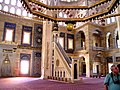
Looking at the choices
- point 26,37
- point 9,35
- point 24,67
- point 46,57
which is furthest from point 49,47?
point 9,35

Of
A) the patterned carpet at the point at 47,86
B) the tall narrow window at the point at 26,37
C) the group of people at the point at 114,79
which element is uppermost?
the tall narrow window at the point at 26,37

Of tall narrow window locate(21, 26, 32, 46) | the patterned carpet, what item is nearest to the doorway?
tall narrow window locate(21, 26, 32, 46)

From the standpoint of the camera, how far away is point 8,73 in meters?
13.6

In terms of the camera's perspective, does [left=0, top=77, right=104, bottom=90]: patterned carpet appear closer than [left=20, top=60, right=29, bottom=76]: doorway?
Yes

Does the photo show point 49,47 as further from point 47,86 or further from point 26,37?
point 26,37

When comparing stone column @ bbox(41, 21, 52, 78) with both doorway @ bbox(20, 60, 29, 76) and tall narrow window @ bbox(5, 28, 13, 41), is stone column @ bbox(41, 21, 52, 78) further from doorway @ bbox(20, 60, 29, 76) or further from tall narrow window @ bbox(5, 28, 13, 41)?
tall narrow window @ bbox(5, 28, 13, 41)

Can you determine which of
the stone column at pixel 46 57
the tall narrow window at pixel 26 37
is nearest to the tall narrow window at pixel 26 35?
the tall narrow window at pixel 26 37

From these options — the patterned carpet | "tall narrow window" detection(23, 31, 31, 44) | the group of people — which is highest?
"tall narrow window" detection(23, 31, 31, 44)

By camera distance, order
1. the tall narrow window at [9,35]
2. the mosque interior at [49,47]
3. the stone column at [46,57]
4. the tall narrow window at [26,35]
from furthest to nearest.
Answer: the tall narrow window at [26,35], the tall narrow window at [9,35], the stone column at [46,57], the mosque interior at [49,47]

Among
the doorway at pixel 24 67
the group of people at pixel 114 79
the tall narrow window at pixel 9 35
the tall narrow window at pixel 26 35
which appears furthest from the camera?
the tall narrow window at pixel 26 35

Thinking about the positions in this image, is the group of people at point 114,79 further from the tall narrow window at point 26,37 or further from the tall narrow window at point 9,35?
the tall narrow window at point 26,37

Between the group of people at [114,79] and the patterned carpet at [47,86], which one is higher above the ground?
the group of people at [114,79]

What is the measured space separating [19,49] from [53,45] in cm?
486

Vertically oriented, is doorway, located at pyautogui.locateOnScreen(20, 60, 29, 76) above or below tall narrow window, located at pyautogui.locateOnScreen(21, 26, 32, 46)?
below
